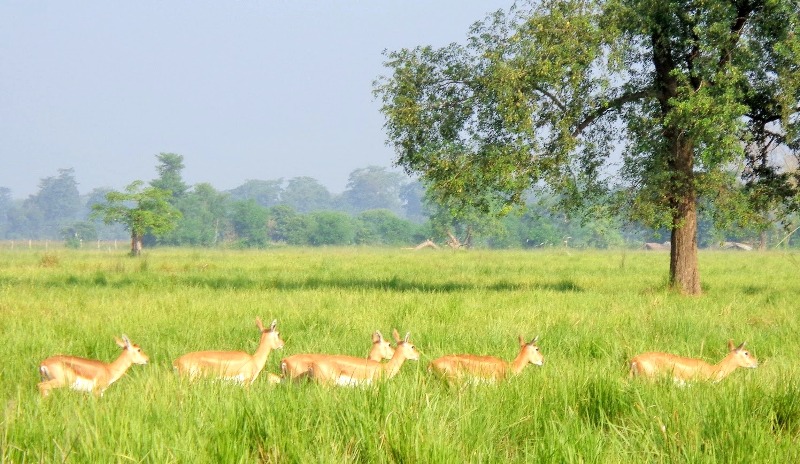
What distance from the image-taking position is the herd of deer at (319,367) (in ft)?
21.3

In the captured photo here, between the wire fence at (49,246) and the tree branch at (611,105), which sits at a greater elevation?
the tree branch at (611,105)

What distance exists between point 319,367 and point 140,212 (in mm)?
56202

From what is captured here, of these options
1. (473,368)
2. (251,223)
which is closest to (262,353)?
(473,368)

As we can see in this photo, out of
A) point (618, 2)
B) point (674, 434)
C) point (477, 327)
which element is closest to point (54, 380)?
point (674, 434)

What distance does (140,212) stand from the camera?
197ft

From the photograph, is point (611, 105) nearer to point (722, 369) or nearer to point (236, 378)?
point (722, 369)

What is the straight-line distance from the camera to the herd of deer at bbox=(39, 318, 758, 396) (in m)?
6.50

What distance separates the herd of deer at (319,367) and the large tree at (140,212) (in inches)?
2088

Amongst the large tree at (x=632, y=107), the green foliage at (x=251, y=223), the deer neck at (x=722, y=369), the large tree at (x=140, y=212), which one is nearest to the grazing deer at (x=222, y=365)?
the deer neck at (x=722, y=369)

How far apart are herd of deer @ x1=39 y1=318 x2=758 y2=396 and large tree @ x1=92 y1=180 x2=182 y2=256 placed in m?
53.0

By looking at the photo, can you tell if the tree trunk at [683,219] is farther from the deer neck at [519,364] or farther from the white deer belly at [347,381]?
the white deer belly at [347,381]

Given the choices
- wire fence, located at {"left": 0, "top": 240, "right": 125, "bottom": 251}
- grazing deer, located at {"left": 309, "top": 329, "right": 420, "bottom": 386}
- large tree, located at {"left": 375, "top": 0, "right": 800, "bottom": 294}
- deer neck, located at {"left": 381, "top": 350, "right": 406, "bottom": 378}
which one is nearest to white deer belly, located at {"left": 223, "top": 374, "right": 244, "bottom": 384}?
grazing deer, located at {"left": 309, "top": 329, "right": 420, "bottom": 386}

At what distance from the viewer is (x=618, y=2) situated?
19.8m

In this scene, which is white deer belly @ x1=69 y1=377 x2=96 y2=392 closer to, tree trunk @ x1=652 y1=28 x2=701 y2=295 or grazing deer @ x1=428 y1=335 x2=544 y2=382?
grazing deer @ x1=428 y1=335 x2=544 y2=382
